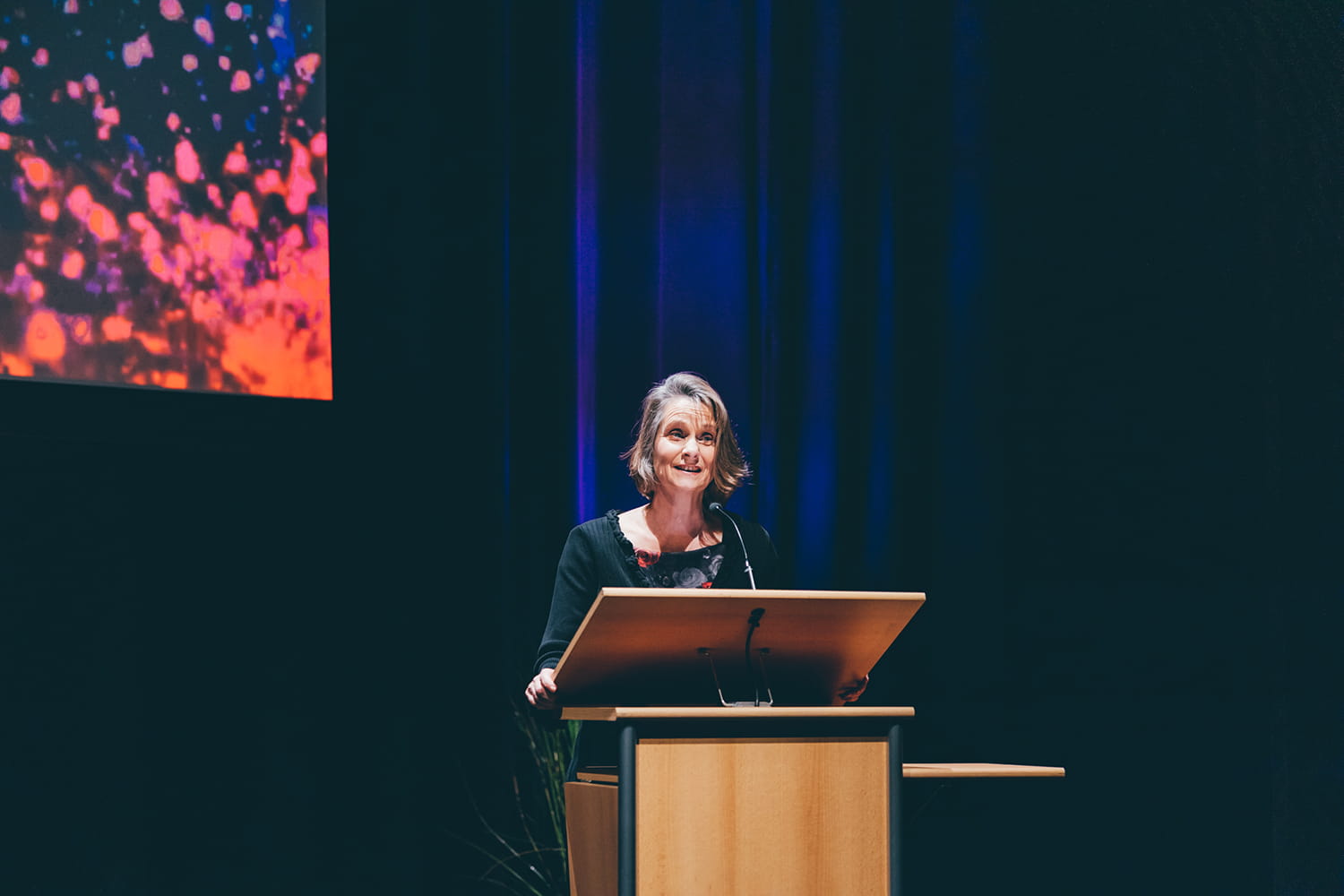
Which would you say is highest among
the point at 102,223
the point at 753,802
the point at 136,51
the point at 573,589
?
the point at 136,51

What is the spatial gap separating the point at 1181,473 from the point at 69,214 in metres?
2.69

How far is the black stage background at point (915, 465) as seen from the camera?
9.32 ft

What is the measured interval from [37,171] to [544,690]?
166cm

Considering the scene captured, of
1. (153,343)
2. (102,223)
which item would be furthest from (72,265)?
(153,343)

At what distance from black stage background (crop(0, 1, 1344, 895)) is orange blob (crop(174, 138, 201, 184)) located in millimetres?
347

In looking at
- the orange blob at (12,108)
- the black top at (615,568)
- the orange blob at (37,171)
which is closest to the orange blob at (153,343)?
the orange blob at (37,171)

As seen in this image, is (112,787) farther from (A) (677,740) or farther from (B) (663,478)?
(A) (677,740)

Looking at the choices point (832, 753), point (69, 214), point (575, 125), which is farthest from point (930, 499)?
point (69, 214)

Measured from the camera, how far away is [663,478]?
2537 mm

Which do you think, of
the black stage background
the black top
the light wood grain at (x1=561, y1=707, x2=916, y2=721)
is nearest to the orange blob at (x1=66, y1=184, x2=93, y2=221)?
the black stage background

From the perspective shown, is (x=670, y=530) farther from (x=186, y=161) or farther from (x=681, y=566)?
(x=186, y=161)

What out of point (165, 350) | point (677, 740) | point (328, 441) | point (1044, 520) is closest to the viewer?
point (677, 740)

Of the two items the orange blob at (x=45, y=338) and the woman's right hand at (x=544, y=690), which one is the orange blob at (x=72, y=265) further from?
the woman's right hand at (x=544, y=690)

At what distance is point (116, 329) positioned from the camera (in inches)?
107
